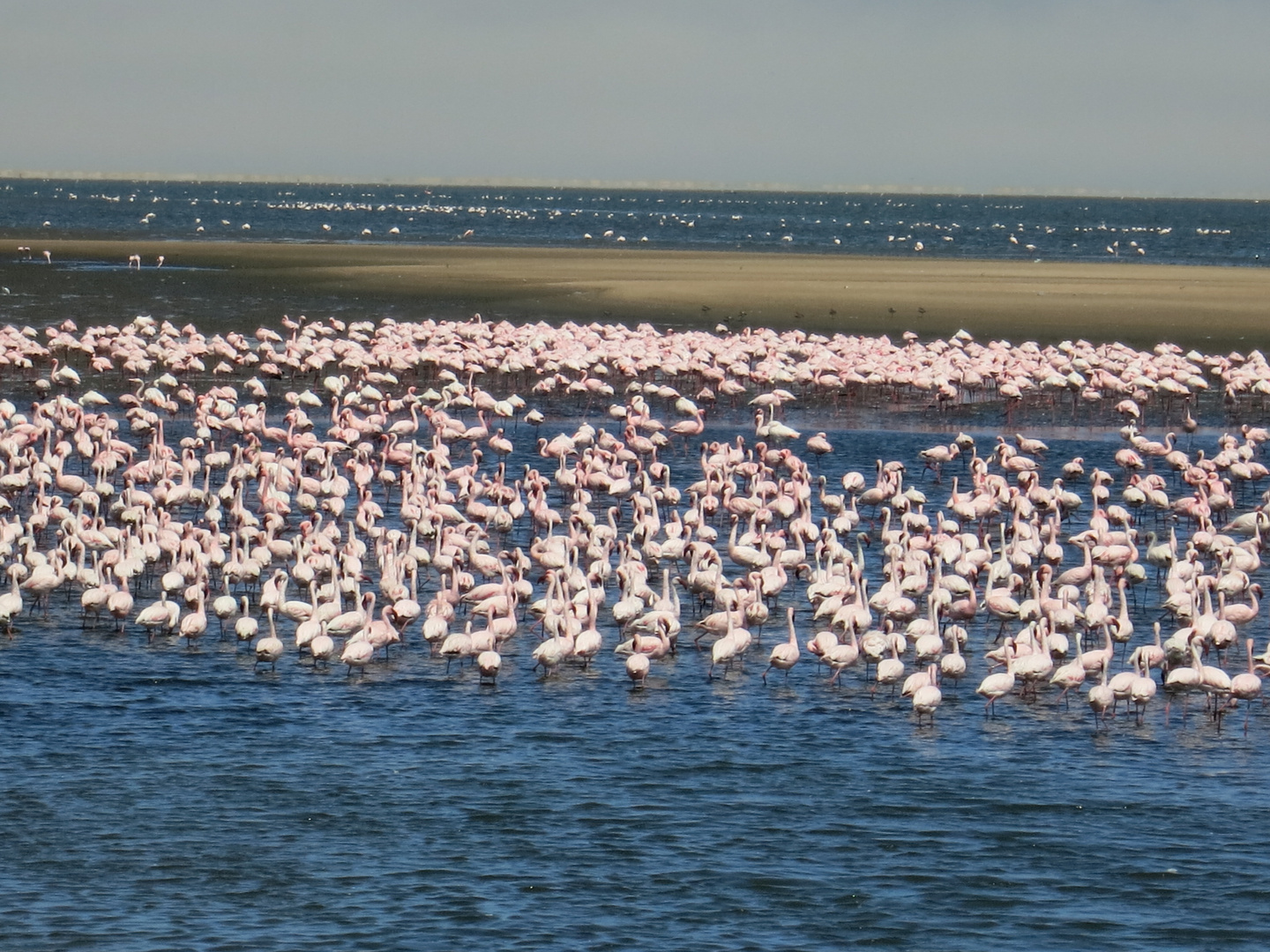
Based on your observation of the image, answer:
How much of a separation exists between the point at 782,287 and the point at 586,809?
48199 millimetres

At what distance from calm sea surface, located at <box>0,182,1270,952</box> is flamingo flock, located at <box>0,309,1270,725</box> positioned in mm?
373

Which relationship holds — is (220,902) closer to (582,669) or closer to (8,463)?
(582,669)

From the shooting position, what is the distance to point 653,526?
22.2m

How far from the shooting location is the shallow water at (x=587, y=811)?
12.4m

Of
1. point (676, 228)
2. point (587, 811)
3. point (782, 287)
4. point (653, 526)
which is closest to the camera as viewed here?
point (587, 811)

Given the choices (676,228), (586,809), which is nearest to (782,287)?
(586,809)

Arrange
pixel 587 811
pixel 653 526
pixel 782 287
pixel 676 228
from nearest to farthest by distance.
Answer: pixel 587 811
pixel 653 526
pixel 782 287
pixel 676 228

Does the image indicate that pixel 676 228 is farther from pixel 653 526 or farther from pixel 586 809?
pixel 586 809

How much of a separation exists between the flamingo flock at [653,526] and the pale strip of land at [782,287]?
13318mm

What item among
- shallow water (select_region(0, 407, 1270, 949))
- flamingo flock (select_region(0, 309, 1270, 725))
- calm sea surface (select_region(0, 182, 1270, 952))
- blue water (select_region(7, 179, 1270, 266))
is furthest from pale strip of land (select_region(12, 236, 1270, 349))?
shallow water (select_region(0, 407, 1270, 949))

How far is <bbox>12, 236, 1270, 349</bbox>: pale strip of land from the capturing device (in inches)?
2002

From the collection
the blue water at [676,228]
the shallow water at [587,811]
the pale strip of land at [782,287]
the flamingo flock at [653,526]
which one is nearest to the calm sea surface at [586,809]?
the shallow water at [587,811]

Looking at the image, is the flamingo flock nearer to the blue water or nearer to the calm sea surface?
the calm sea surface

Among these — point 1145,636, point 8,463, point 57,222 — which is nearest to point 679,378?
point 8,463
